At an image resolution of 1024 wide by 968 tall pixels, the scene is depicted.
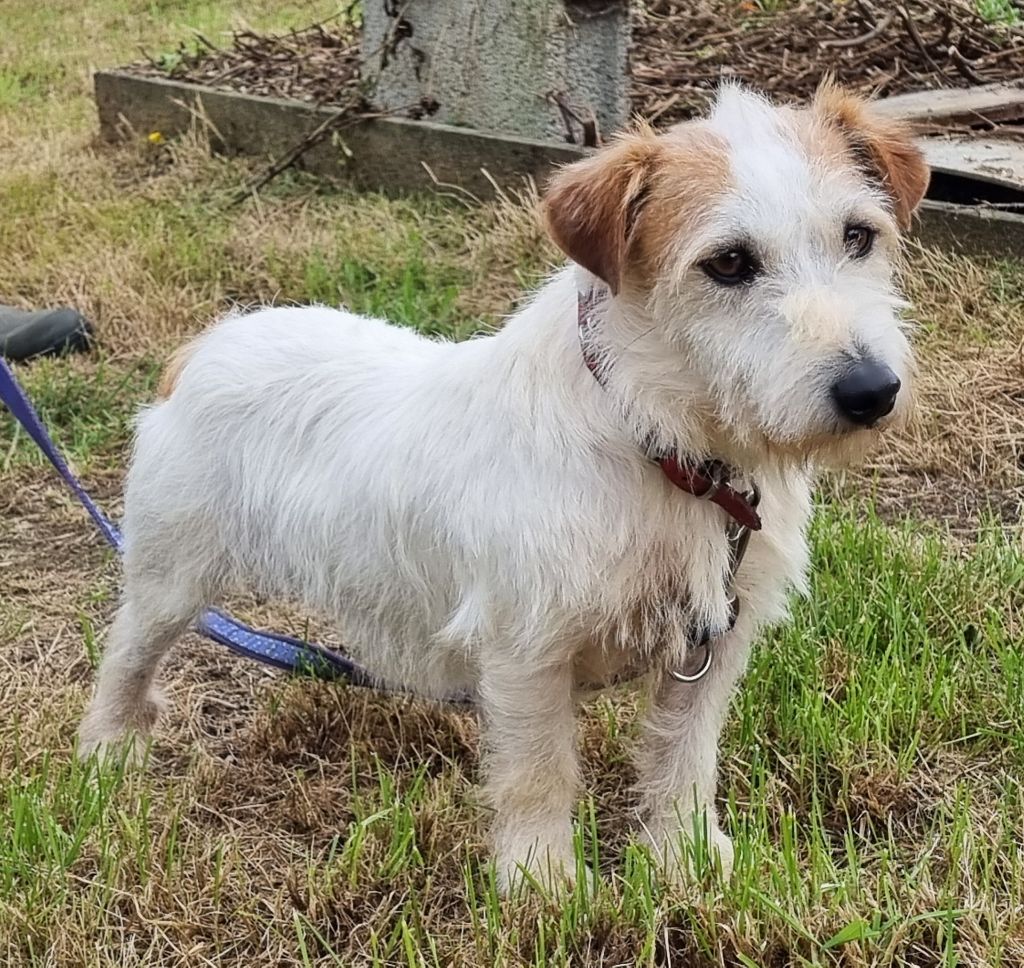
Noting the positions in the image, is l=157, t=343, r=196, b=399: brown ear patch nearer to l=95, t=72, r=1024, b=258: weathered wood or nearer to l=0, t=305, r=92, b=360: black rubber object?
l=0, t=305, r=92, b=360: black rubber object

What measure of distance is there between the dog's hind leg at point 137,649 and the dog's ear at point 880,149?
1.88 m

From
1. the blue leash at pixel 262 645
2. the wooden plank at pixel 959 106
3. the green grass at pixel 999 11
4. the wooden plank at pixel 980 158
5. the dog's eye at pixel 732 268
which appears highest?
the dog's eye at pixel 732 268

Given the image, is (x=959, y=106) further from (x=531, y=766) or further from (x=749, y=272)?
(x=531, y=766)

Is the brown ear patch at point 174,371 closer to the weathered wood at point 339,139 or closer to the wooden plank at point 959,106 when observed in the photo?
the weathered wood at point 339,139

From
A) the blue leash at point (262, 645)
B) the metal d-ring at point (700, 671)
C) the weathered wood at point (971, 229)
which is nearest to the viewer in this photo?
the metal d-ring at point (700, 671)

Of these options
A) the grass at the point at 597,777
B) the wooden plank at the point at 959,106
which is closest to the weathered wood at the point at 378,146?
the grass at the point at 597,777

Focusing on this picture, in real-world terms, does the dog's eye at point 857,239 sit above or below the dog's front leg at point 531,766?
above

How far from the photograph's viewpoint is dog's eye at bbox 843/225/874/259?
2.46 m

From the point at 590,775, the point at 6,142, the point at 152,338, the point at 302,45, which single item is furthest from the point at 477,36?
the point at 590,775

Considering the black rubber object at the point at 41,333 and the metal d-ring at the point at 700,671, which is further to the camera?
the black rubber object at the point at 41,333

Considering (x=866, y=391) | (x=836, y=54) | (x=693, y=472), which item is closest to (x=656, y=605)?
(x=693, y=472)

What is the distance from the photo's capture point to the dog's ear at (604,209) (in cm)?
248

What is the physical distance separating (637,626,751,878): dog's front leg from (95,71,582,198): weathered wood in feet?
12.9

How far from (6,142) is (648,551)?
309 inches
